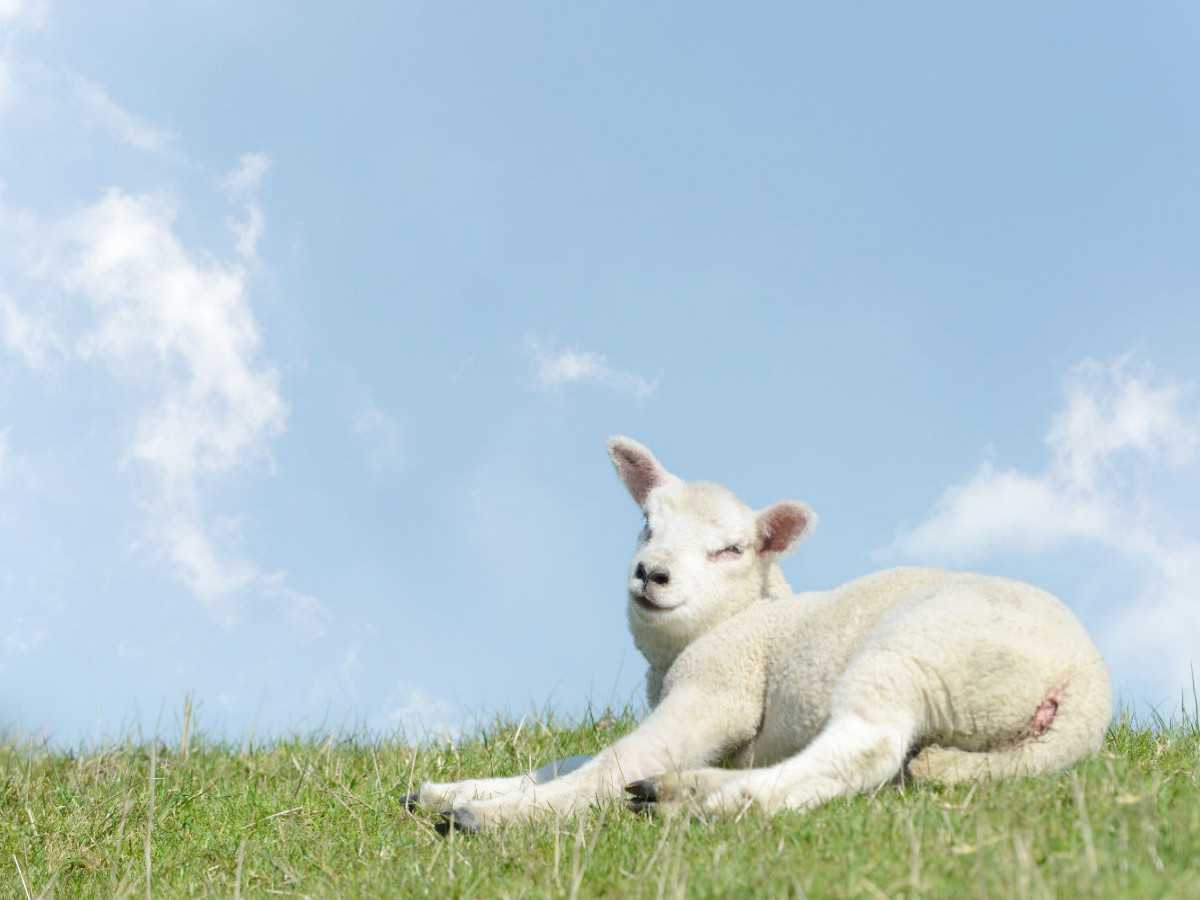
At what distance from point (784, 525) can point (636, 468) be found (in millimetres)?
1161

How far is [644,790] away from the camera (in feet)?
16.6

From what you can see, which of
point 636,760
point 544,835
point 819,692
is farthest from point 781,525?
point 544,835

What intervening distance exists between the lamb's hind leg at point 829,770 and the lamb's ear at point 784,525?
2098 mm

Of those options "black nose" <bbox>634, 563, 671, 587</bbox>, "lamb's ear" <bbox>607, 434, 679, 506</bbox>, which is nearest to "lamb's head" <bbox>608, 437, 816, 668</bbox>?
"black nose" <bbox>634, 563, 671, 587</bbox>

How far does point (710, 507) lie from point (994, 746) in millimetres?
2226

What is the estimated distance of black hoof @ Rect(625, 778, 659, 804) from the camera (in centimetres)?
504

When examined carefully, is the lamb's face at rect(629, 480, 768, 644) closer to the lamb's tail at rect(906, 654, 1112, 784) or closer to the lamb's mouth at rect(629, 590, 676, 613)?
the lamb's mouth at rect(629, 590, 676, 613)

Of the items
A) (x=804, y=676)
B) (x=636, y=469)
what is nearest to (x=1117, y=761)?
(x=804, y=676)

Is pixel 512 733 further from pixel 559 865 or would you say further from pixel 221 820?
pixel 559 865

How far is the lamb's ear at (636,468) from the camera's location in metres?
7.70

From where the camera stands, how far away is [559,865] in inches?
170

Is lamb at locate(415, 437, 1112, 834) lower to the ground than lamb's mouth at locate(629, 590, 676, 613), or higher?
lower

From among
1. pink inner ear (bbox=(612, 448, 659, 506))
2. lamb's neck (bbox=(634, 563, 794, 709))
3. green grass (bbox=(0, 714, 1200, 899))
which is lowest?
green grass (bbox=(0, 714, 1200, 899))

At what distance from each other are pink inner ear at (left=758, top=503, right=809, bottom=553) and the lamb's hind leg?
2102 mm
